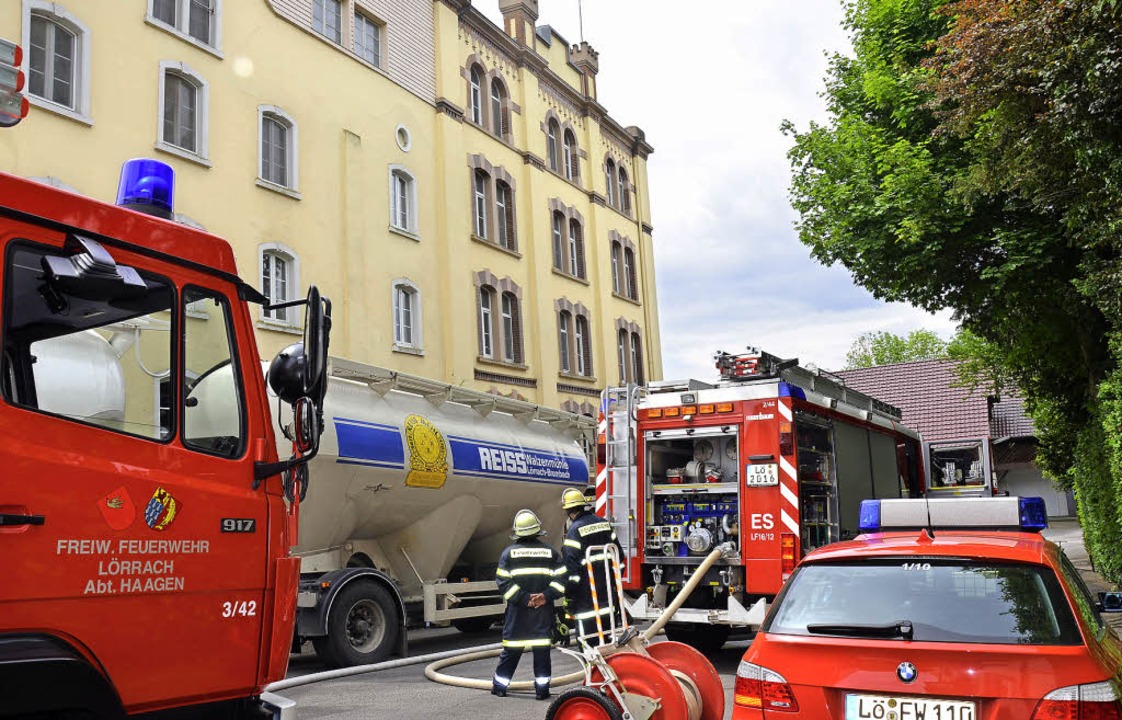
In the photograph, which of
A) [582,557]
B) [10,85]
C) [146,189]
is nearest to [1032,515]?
[582,557]

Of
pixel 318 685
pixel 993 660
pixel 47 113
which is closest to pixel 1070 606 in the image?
pixel 993 660

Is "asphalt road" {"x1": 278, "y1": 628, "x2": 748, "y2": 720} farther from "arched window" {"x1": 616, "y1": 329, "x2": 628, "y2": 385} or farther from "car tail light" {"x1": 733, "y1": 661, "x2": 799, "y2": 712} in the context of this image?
"arched window" {"x1": 616, "y1": 329, "x2": 628, "y2": 385}

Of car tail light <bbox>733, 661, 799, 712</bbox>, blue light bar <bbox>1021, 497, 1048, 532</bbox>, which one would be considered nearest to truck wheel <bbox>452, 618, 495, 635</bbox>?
blue light bar <bbox>1021, 497, 1048, 532</bbox>

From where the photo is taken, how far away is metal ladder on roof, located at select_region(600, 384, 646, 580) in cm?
1066

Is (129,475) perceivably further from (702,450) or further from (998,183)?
(998,183)

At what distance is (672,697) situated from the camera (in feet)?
19.6

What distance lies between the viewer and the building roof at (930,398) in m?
30.6

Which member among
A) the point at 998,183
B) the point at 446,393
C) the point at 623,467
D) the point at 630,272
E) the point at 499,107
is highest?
the point at 499,107

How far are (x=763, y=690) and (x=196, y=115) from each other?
53.1 ft

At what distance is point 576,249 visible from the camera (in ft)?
99.5

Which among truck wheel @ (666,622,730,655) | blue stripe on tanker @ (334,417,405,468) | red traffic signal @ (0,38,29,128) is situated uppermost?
red traffic signal @ (0,38,29,128)

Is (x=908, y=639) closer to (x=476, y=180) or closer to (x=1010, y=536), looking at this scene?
(x=1010, y=536)

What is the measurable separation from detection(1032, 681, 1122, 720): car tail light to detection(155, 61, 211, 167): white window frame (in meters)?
16.0

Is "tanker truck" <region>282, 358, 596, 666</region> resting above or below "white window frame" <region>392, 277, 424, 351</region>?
below
